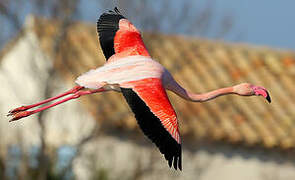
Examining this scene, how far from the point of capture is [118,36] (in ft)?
14.6

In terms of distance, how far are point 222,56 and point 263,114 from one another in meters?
1.74

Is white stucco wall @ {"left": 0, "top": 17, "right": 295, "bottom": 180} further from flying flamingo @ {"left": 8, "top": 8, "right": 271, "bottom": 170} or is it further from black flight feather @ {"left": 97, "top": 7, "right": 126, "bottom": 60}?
flying flamingo @ {"left": 8, "top": 8, "right": 271, "bottom": 170}

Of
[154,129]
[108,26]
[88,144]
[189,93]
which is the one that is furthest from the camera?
[88,144]

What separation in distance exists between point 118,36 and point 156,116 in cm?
68

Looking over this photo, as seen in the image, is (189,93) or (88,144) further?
(88,144)

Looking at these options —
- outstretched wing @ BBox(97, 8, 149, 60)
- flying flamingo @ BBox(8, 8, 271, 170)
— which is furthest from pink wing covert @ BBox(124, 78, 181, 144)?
outstretched wing @ BBox(97, 8, 149, 60)

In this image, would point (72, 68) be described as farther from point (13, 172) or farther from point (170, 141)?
point (170, 141)

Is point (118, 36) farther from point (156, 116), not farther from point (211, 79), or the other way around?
point (211, 79)

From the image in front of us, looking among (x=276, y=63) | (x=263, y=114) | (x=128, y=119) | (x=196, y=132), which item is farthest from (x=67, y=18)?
(x=276, y=63)

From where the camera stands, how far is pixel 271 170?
1546cm

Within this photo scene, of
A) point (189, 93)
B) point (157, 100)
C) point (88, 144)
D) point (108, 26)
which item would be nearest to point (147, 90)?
point (157, 100)

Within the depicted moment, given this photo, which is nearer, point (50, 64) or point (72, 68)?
point (50, 64)

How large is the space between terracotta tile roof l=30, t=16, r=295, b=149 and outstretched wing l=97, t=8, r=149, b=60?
343 inches

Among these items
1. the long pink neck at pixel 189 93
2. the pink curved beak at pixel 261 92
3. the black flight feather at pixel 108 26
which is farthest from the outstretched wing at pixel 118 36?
the pink curved beak at pixel 261 92
